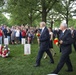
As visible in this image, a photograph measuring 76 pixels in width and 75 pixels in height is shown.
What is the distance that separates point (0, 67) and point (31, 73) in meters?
1.93

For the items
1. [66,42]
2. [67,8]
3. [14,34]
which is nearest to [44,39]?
[66,42]

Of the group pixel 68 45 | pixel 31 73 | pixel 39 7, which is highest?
pixel 39 7

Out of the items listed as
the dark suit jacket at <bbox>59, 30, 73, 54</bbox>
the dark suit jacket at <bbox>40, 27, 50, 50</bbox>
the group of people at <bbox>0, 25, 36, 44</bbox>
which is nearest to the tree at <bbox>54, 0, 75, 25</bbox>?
the group of people at <bbox>0, 25, 36, 44</bbox>

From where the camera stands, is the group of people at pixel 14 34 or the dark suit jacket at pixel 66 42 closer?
the dark suit jacket at pixel 66 42

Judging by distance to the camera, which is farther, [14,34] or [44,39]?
[14,34]

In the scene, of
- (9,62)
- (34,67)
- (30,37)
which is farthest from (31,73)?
(30,37)

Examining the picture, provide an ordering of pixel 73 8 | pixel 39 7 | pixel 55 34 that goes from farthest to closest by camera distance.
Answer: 1. pixel 73 8
2. pixel 39 7
3. pixel 55 34

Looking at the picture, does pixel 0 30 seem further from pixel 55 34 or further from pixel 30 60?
pixel 55 34

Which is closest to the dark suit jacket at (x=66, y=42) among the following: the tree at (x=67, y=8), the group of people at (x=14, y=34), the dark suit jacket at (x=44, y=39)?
the dark suit jacket at (x=44, y=39)

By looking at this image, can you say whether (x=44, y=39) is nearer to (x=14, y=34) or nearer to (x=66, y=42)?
(x=66, y=42)

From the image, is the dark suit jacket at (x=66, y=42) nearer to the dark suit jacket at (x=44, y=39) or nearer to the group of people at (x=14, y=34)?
the dark suit jacket at (x=44, y=39)

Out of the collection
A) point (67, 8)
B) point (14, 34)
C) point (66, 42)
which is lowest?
point (66, 42)

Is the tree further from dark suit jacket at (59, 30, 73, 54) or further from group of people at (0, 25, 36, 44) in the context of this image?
dark suit jacket at (59, 30, 73, 54)

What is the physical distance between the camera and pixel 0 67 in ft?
38.5
